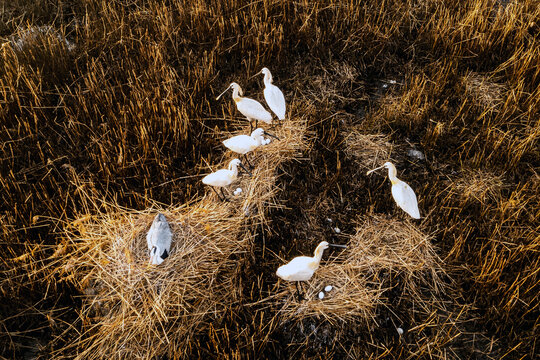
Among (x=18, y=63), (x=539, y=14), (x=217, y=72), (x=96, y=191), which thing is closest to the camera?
(x=96, y=191)

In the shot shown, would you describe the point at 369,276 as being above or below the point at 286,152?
below

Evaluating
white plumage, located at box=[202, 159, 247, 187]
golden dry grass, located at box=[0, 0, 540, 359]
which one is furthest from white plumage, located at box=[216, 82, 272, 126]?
white plumage, located at box=[202, 159, 247, 187]

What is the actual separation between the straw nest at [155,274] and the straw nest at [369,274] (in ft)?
1.45

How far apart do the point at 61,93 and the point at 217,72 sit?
4.44 ft

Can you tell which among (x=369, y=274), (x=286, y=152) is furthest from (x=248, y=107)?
(x=369, y=274)

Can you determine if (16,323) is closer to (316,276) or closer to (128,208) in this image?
(128,208)

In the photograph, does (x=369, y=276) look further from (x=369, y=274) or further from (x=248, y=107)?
(x=248, y=107)

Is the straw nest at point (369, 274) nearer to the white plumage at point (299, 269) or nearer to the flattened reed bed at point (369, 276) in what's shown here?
the flattened reed bed at point (369, 276)

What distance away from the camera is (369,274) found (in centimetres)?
236

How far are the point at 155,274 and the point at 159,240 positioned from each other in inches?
8.3

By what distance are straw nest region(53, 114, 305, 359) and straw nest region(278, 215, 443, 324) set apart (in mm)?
442

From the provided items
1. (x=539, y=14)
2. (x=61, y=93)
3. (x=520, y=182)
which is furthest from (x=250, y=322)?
(x=539, y=14)

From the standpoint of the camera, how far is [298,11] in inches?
148

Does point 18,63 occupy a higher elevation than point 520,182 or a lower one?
higher
